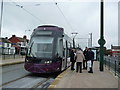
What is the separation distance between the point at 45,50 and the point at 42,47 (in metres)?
0.32

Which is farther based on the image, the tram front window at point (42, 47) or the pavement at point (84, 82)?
the tram front window at point (42, 47)

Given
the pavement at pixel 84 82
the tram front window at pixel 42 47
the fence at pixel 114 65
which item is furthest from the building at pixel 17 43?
the pavement at pixel 84 82

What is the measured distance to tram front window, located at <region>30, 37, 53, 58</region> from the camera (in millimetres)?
13242

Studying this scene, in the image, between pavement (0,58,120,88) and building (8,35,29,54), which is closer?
pavement (0,58,120,88)

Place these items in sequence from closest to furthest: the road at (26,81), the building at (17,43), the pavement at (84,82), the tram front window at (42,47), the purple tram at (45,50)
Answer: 1. the pavement at (84,82)
2. the road at (26,81)
3. the purple tram at (45,50)
4. the tram front window at (42,47)
5. the building at (17,43)

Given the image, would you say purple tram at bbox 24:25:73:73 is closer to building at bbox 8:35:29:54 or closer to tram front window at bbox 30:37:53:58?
tram front window at bbox 30:37:53:58

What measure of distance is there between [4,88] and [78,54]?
22.1 ft

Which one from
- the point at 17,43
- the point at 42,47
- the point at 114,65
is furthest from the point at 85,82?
the point at 17,43

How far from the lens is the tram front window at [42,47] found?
1324cm

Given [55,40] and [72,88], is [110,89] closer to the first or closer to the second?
[72,88]

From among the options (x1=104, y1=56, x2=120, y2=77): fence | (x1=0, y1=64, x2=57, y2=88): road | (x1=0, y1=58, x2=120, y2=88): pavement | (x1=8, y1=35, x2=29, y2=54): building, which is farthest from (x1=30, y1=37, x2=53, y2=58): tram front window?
(x1=8, y1=35, x2=29, y2=54): building

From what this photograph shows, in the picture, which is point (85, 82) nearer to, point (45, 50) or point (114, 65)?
point (45, 50)

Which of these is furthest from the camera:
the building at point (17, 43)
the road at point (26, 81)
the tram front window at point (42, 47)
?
the building at point (17, 43)

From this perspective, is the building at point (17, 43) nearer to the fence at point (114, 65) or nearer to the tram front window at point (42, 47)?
the fence at point (114, 65)
